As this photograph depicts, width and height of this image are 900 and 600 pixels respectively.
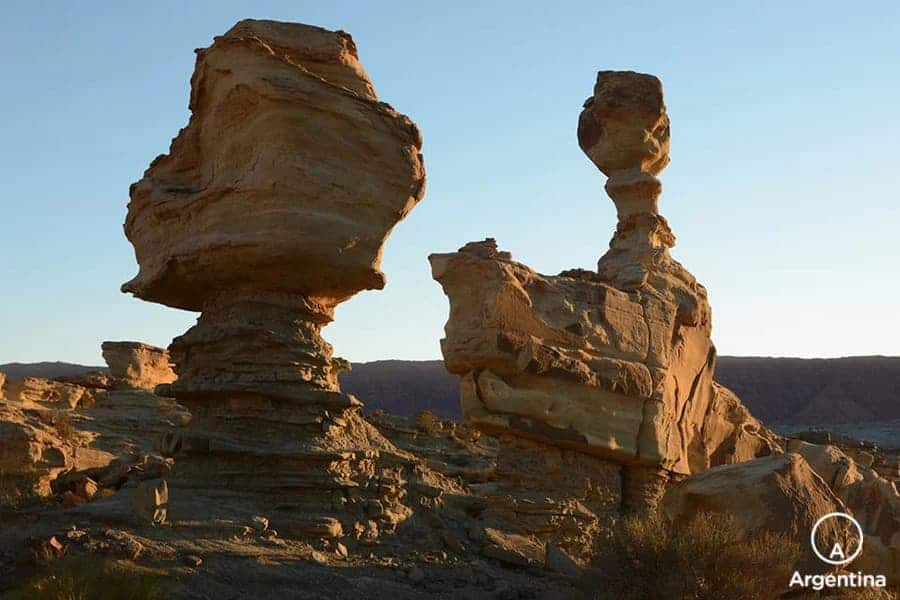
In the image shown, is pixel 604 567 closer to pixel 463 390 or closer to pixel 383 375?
pixel 463 390

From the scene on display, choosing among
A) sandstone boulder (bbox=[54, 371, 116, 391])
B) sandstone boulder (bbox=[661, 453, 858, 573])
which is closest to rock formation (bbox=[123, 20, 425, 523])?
sandstone boulder (bbox=[661, 453, 858, 573])

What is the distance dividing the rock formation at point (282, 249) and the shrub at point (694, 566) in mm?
2252

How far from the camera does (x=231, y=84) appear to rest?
9.18 meters

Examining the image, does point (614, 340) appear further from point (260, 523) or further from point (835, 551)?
point (260, 523)

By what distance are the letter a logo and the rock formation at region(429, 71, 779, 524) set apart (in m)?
2.90

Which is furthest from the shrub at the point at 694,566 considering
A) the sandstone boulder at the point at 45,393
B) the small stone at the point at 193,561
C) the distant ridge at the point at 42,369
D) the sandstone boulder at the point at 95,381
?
the distant ridge at the point at 42,369

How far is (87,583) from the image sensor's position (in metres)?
Result: 6.16

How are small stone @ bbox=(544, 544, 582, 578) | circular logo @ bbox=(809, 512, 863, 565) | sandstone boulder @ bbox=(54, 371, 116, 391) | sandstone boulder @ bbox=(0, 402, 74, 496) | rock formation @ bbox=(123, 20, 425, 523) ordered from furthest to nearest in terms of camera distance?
1. sandstone boulder @ bbox=(54, 371, 116, 391)
2. sandstone boulder @ bbox=(0, 402, 74, 496)
3. small stone @ bbox=(544, 544, 582, 578)
4. rock formation @ bbox=(123, 20, 425, 523)
5. circular logo @ bbox=(809, 512, 863, 565)

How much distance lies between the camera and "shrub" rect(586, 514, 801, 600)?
7703 millimetres

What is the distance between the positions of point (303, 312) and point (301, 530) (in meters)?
2.09

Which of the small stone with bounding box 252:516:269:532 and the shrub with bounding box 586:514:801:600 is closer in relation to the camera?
the shrub with bounding box 586:514:801:600

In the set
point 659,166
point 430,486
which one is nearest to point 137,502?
point 430,486

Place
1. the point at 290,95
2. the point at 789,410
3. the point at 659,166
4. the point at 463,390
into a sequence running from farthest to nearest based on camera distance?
the point at 789,410
the point at 659,166
the point at 463,390
the point at 290,95

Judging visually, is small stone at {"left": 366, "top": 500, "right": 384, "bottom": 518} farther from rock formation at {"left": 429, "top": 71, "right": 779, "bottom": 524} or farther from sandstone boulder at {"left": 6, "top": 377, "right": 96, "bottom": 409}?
sandstone boulder at {"left": 6, "top": 377, "right": 96, "bottom": 409}
